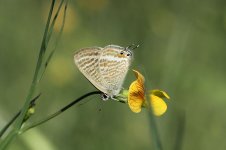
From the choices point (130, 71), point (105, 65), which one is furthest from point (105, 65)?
point (130, 71)

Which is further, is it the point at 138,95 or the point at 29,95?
the point at 138,95

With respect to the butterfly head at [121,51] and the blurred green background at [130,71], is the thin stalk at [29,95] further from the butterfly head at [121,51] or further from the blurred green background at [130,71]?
the blurred green background at [130,71]

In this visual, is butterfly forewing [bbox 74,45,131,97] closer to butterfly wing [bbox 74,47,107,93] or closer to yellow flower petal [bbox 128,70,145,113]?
butterfly wing [bbox 74,47,107,93]

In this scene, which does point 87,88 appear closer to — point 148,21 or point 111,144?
point 148,21

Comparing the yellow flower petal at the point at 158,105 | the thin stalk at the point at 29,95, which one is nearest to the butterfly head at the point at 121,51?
the yellow flower petal at the point at 158,105

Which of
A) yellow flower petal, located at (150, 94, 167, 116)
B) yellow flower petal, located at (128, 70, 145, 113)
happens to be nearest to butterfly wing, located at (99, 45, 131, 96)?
yellow flower petal, located at (128, 70, 145, 113)

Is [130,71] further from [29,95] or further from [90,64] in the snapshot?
[29,95]
